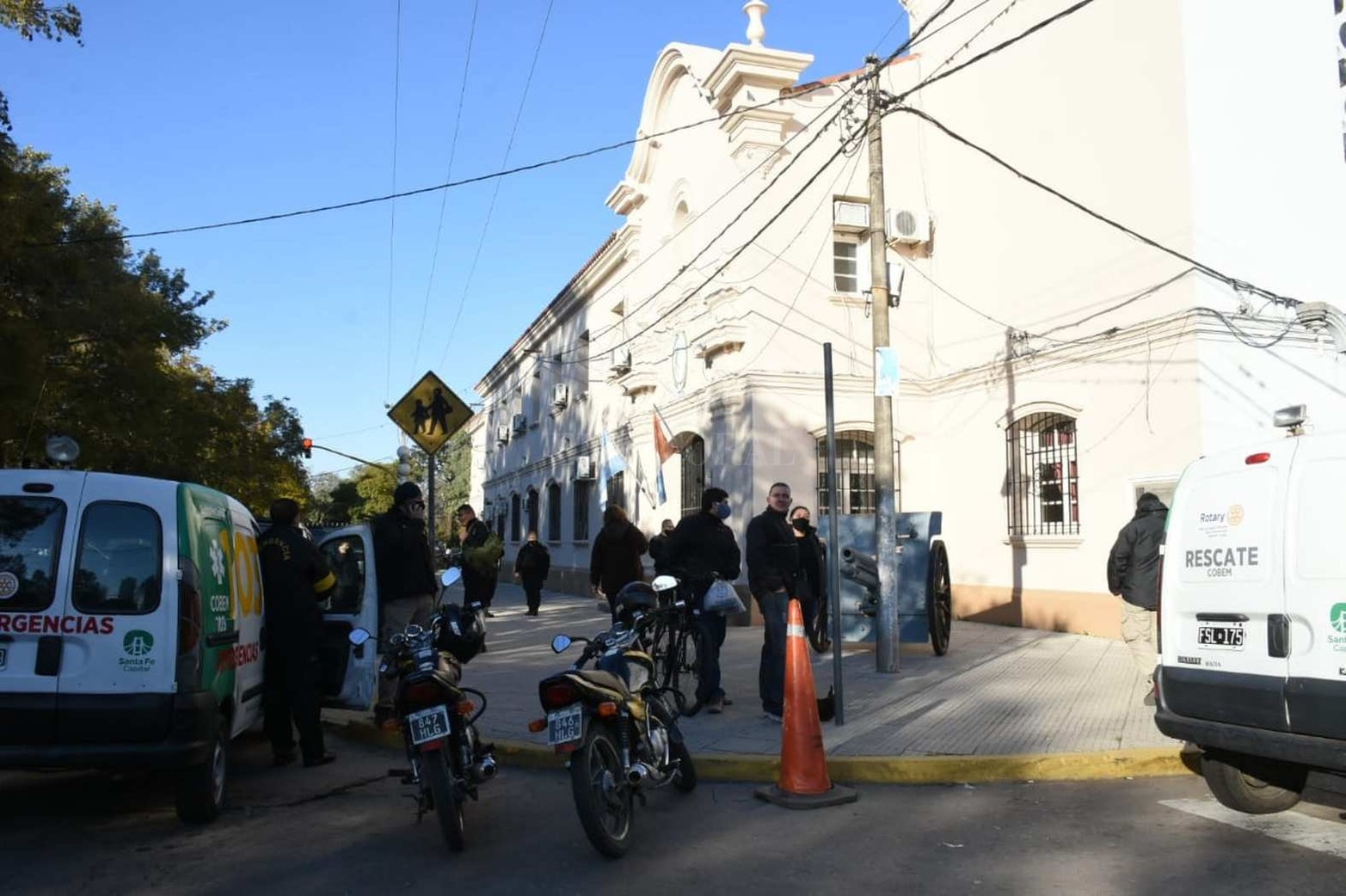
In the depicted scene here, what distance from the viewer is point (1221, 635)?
532 centimetres

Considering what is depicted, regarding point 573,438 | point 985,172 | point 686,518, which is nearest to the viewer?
point 686,518

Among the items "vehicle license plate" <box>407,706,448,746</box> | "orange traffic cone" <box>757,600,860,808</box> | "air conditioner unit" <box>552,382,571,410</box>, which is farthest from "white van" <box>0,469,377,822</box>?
"air conditioner unit" <box>552,382,571,410</box>

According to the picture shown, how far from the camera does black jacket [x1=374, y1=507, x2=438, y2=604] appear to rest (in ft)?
26.8

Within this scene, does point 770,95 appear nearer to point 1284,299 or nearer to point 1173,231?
point 1173,231

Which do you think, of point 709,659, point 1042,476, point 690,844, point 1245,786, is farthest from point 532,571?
point 1245,786

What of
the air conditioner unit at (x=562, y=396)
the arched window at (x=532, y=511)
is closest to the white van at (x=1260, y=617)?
the air conditioner unit at (x=562, y=396)

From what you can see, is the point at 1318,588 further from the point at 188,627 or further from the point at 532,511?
the point at 532,511

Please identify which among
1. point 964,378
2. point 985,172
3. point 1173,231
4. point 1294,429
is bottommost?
point 1294,429

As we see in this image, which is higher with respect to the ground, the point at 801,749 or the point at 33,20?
the point at 33,20

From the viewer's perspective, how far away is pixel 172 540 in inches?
215

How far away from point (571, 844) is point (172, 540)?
2.49 meters

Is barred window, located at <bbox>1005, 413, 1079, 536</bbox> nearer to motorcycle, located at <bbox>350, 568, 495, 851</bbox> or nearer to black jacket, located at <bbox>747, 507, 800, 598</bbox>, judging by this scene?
black jacket, located at <bbox>747, 507, 800, 598</bbox>

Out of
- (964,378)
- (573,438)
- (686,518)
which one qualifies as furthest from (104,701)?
(573,438)

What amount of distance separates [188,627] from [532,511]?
27616 millimetres
